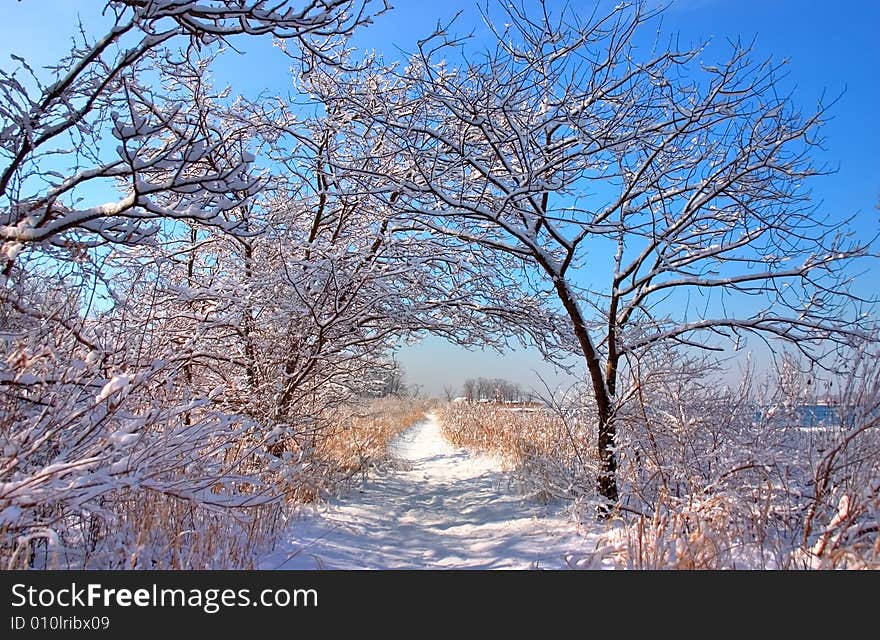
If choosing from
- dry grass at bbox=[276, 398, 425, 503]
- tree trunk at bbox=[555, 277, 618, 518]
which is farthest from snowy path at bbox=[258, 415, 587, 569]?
tree trunk at bbox=[555, 277, 618, 518]

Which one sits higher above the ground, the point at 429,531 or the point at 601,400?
the point at 601,400

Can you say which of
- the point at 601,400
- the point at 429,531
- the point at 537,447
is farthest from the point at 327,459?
the point at 601,400

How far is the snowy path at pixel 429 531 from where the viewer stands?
13.8ft

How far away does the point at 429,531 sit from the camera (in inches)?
219

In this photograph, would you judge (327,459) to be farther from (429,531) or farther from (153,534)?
(153,534)

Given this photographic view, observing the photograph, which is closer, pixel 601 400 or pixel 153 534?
pixel 153 534

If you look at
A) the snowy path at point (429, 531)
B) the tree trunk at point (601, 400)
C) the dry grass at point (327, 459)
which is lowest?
the snowy path at point (429, 531)

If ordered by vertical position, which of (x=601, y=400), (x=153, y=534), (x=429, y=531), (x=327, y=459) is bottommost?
(x=429, y=531)

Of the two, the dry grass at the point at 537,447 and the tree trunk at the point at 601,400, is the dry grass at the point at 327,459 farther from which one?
the tree trunk at the point at 601,400

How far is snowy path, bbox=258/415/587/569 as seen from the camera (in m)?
4.22

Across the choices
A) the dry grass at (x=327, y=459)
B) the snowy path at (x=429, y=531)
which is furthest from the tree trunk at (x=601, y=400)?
the dry grass at (x=327, y=459)

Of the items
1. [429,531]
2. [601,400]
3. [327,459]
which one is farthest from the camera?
[327,459]
